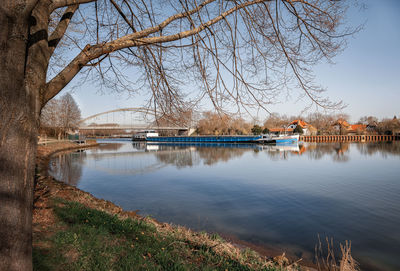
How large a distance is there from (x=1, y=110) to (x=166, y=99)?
2405 mm

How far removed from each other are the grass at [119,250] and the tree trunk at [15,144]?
1229 mm

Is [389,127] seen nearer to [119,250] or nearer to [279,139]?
[279,139]

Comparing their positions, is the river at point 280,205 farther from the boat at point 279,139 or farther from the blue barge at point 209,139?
the blue barge at point 209,139

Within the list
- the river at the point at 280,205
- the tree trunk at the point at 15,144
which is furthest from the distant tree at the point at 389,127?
the tree trunk at the point at 15,144

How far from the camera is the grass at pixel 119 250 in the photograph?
3.06 m

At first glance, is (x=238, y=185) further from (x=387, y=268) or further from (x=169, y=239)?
(x=169, y=239)

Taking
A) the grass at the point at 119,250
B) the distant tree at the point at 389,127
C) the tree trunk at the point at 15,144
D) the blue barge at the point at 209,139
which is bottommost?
the grass at the point at 119,250

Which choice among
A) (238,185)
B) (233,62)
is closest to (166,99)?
(233,62)

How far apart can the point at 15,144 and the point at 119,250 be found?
224cm

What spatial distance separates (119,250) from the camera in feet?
11.3

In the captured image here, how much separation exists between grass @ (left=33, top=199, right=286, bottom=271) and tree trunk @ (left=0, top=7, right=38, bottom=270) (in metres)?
1.23

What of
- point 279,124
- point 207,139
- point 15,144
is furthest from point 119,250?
point 207,139

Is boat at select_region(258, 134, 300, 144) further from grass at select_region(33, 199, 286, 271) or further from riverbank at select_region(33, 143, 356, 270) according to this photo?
grass at select_region(33, 199, 286, 271)

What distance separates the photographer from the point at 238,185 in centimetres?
1319
